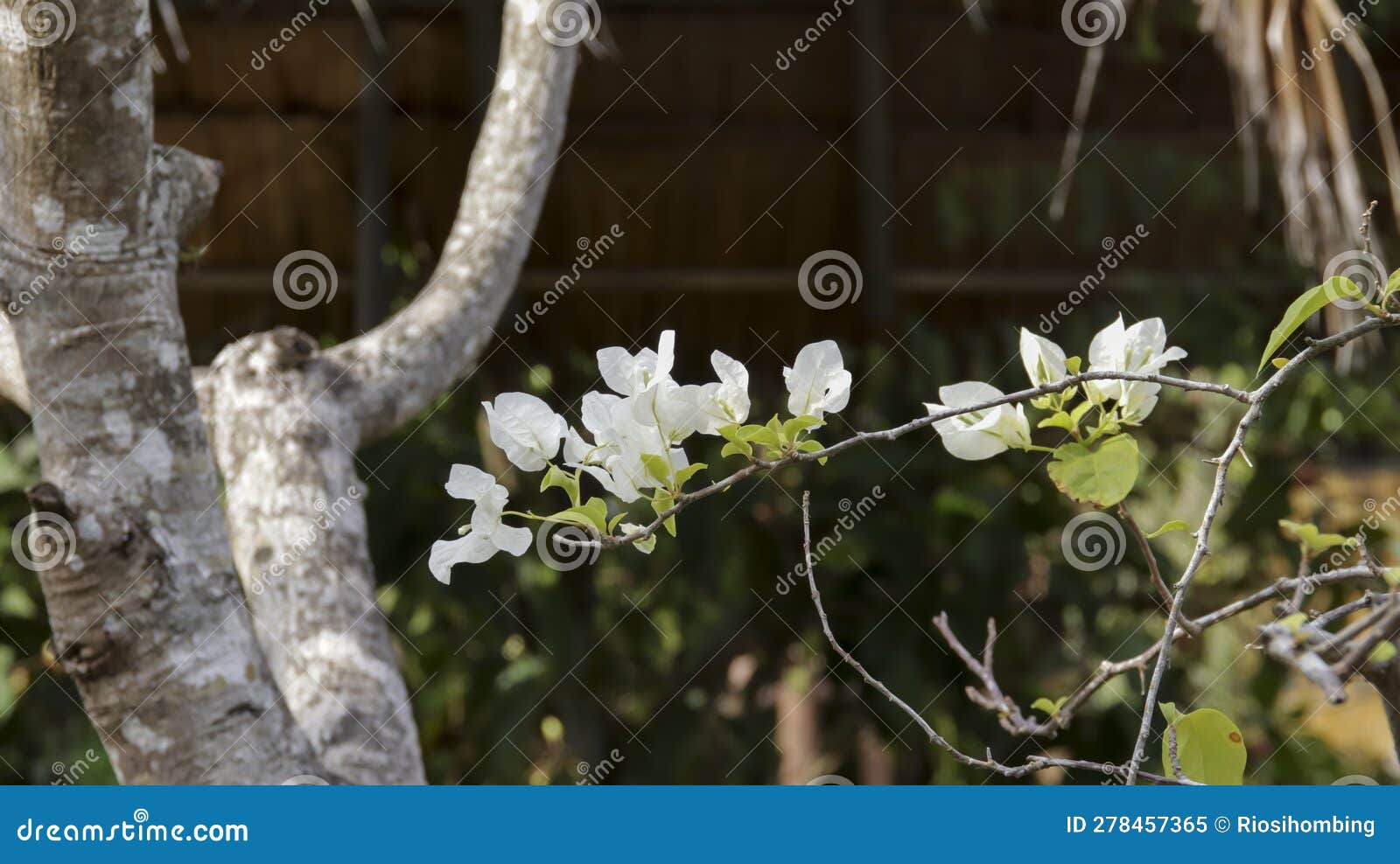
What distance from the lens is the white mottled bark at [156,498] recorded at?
0.96 metres

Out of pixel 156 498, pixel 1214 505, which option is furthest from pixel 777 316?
pixel 1214 505

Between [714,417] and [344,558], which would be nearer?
[714,417]

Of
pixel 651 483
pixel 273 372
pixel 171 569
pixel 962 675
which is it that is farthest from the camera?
pixel 962 675

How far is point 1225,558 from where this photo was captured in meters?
3.23

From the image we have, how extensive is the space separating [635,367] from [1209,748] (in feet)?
1.07

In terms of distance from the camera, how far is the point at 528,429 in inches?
22.7

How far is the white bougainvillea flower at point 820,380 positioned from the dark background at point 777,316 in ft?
7.10

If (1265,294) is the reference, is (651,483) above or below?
below

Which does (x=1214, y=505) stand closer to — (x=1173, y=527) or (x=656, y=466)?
(x=1173, y=527)

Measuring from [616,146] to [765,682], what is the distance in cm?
142
